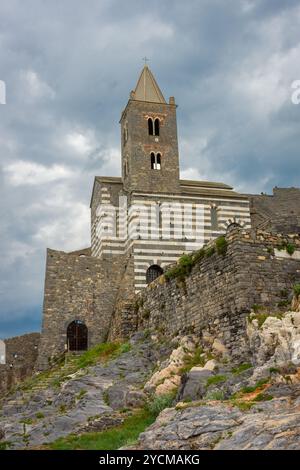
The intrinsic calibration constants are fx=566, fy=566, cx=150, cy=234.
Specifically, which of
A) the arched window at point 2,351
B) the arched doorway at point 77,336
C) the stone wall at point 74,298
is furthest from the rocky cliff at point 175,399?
the arched window at point 2,351

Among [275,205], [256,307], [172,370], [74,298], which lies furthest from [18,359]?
[275,205]

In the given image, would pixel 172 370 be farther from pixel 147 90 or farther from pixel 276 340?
pixel 147 90

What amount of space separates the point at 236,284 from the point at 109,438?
6.87 metres

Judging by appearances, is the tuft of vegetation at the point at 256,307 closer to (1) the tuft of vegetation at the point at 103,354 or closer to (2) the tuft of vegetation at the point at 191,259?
(2) the tuft of vegetation at the point at 191,259

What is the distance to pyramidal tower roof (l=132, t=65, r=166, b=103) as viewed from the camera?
44.9 metres

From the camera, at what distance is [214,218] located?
137ft

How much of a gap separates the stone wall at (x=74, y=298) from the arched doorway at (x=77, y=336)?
0.97 ft

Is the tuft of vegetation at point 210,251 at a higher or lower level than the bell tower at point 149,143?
lower

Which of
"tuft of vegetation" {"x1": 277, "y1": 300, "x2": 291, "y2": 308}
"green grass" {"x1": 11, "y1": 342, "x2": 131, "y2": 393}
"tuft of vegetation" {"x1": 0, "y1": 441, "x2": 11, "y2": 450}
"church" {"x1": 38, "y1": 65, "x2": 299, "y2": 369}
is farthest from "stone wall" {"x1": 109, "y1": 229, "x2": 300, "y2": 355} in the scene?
"church" {"x1": 38, "y1": 65, "x2": 299, "y2": 369}

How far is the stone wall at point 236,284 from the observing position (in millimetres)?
18531

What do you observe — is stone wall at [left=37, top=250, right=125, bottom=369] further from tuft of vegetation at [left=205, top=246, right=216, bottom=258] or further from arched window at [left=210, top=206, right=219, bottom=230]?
tuft of vegetation at [left=205, top=246, right=216, bottom=258]
